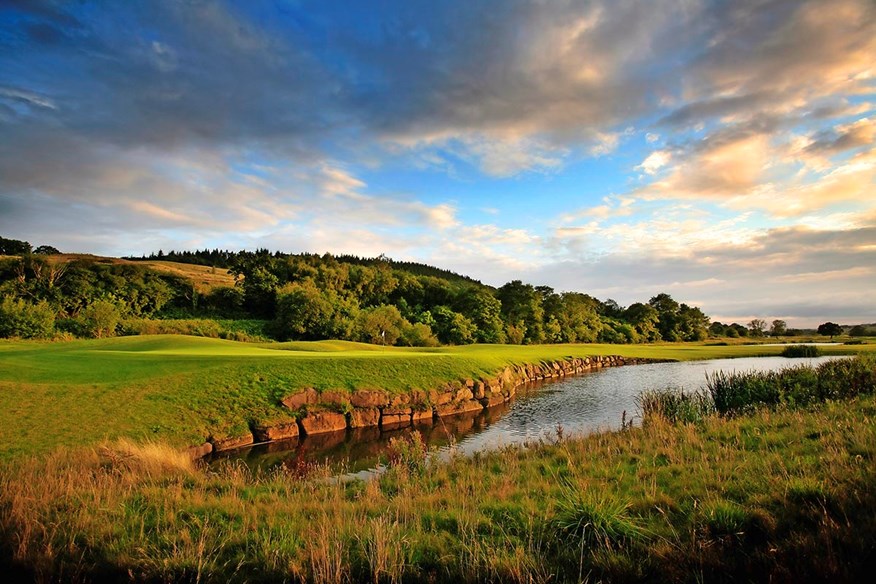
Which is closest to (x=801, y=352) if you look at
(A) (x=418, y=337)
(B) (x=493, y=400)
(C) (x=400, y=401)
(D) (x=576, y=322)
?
(D) (x=576, y=322)

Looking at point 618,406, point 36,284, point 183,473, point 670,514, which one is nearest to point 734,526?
point 670,514

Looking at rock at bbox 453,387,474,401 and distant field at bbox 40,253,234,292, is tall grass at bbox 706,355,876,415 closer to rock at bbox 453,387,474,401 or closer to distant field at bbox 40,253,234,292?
rock at bbox 453,387,474,401

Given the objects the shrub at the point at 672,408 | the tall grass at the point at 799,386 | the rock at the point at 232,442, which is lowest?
the rock at the point at 232,442

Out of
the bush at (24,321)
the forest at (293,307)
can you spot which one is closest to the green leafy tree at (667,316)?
the forest at (293,307)

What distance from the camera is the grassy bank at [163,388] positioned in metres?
15.1

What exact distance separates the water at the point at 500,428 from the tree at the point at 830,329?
124 m

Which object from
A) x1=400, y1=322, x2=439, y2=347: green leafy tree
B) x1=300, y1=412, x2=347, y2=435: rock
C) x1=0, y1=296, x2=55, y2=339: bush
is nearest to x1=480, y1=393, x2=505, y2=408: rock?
x1=300, y1=412, x2=347, y2=435: rock

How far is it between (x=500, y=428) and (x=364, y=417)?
632 centimetres

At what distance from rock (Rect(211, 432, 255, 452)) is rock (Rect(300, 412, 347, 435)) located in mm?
2378

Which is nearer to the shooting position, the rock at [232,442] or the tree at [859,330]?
the rock at [232,442]

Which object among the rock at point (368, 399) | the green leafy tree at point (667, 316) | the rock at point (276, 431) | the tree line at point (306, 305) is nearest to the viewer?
the rock at point (276, 431)

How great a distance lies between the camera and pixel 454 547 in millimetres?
5535

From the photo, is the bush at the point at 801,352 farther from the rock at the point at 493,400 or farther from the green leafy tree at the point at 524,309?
the rock at the point at 493,400

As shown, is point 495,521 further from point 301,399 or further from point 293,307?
point 293,307
